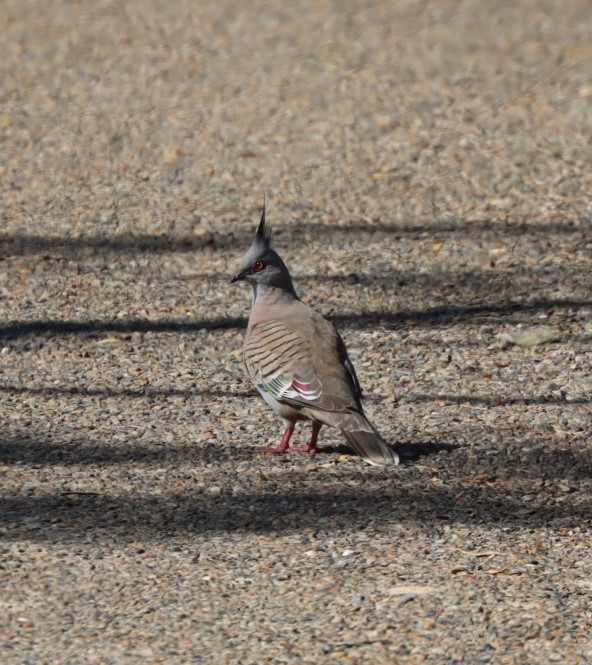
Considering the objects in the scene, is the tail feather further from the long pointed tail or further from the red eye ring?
the red eye ring

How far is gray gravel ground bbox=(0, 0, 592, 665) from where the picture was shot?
468cm

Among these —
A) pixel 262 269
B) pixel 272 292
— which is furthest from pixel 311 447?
pixel 262 269

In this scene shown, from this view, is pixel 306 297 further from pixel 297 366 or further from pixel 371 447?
pixel 371 447

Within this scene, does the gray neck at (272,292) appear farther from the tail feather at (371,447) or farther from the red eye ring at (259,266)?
the tail feather at (371,447)

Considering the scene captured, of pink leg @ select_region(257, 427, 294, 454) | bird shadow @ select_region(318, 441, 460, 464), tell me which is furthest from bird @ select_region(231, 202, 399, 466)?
bird shadow @ select_region(318, 441, 460, 464)

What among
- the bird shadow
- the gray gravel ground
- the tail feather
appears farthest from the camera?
the bird shadow

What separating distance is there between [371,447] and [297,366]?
503mm

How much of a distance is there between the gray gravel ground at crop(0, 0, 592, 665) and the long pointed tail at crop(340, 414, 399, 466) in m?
0.14

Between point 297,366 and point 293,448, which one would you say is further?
point 293,448

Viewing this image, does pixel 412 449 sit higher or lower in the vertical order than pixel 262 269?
lower

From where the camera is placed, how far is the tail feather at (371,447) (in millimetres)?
5504

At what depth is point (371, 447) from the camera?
18.2 feet

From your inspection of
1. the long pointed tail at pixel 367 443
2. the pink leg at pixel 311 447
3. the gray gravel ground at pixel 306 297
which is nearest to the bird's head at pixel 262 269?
the gray gravel ground at pixel 306 297

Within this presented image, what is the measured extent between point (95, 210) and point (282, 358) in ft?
12.7
